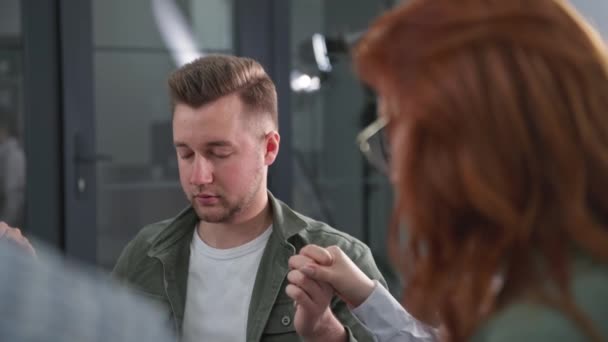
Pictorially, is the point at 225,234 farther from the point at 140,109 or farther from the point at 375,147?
the point at 140,109

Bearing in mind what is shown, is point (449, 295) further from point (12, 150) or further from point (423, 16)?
point (12, 150)

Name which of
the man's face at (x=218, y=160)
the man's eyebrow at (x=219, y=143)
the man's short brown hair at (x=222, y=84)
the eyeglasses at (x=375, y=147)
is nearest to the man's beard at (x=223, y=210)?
the man's face at (x=218, y=160)

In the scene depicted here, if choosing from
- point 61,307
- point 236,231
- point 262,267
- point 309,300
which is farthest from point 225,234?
point 61,307

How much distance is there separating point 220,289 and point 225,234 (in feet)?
0.44

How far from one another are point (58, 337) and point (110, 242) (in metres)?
3.31

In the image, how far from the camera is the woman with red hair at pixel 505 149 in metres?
0.77

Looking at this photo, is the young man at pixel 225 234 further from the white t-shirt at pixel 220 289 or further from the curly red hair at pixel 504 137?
the curly red hair at pixel 504 137

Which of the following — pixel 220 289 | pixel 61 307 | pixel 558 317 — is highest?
pixel 61 307

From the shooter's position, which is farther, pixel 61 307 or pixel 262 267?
pixel 262 267

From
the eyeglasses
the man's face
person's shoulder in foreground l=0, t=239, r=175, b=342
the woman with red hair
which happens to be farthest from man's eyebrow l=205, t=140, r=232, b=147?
person's shoulder in foreground l=0, t=239, r=175, b=342

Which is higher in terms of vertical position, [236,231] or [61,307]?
[61,307]

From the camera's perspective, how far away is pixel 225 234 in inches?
75.6

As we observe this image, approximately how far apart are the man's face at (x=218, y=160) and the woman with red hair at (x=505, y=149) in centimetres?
110

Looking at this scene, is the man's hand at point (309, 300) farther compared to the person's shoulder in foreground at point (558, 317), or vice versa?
the man's hand at point (309, 300)
